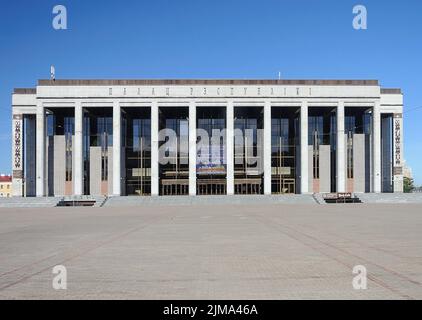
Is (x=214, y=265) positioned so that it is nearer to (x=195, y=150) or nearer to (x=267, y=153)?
(x=195, y=150)

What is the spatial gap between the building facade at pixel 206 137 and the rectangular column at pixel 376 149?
0.50 feet

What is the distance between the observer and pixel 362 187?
72438 mm

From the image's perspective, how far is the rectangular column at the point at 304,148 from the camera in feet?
220

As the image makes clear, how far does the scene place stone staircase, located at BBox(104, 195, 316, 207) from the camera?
60156 mm

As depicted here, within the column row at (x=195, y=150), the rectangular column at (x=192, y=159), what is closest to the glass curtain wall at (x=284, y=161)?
the column row at (x=195, y=150)

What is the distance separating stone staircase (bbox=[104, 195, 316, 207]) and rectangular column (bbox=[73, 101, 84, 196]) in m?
6.31

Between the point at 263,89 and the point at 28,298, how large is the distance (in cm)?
6173

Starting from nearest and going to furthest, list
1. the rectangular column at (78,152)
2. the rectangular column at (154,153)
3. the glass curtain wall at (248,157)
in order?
the rectangular column at (78,152) < the rectangular column at (154,153) < the glass curtain wall at (248,157)

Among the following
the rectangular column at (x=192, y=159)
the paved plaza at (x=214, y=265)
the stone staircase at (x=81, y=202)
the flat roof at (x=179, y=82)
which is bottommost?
the stone staircase at (x=81, y=202)

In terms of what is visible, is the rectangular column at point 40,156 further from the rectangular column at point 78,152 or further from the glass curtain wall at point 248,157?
the glass curtain wall at point 248,157

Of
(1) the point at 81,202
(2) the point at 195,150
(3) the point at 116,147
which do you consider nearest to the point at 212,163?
(2) the point at 195,150

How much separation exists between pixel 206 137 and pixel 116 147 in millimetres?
14175

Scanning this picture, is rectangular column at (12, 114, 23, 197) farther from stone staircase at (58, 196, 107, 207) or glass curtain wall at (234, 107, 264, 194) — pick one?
glass curtain wall at (234, 107, 264, 194)

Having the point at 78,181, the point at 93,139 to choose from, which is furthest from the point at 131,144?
the point at 78,181
